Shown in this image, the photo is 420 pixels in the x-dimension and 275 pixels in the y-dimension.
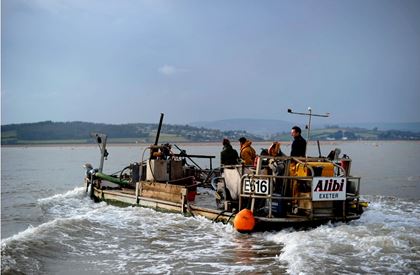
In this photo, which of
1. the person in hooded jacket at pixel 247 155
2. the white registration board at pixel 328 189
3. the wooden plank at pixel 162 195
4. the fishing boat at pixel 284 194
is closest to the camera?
the white registration board at pixel 328 189

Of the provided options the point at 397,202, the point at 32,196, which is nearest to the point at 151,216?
the point at 397,202

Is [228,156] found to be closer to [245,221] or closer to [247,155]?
[247,155]

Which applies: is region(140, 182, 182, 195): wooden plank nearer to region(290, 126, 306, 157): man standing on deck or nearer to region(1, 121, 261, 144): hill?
region(290, 126, 306, 157): man standing on deck

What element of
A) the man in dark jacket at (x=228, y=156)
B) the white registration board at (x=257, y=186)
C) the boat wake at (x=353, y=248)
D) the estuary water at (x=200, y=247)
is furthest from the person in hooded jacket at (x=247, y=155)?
the boat wake at (x=353, y=248)

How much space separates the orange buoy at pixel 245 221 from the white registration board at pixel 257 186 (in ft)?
2.04

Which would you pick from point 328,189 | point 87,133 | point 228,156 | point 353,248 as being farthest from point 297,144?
point 87,133

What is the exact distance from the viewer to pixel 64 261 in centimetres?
1146

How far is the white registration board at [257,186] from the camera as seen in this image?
1266cm

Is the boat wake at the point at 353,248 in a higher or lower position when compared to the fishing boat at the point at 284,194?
lower

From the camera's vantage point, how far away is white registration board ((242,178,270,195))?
12.7 m

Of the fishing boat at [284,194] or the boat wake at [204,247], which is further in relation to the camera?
the fishing boat at [284,194]

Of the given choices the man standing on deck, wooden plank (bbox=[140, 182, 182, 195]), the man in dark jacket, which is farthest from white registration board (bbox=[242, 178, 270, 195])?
wooden plank (bbox=[140, 182, 182, 195])

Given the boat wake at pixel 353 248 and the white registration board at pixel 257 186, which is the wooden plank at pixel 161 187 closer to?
the white registration board at pixel 257 186

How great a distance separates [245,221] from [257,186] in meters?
1.01
